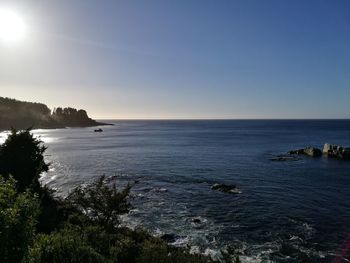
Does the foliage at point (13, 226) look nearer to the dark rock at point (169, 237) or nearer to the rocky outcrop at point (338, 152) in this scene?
the dark rock at point (169, 237)

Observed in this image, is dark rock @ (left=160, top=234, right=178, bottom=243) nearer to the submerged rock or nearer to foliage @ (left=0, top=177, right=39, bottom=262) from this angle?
the submerged rock

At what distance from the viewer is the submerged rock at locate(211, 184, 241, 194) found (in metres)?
54.5

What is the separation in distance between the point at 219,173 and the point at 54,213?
40668 mm

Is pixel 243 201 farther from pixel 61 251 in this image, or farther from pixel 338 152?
pixel 338 152

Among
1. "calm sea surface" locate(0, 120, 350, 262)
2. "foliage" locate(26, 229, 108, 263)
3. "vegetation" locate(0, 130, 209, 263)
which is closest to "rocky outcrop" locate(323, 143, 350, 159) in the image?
"calm sea surface" locate(0, 120, 350, 262)

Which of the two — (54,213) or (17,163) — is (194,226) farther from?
(17,163)

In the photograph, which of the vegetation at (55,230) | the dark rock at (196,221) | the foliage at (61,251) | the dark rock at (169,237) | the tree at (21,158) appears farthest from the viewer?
the tree at (21,158)

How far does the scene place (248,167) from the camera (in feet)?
256

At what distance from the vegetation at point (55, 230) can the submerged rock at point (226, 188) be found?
2297 centimetres

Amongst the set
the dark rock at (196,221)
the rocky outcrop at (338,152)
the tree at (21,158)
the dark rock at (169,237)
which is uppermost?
the tree at (21,158)

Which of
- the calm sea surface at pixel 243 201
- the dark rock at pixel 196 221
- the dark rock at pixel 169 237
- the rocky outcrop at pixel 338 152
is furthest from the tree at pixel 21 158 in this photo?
the rocky outcrop at pixel 338 152

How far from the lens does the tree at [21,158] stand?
4206 cm

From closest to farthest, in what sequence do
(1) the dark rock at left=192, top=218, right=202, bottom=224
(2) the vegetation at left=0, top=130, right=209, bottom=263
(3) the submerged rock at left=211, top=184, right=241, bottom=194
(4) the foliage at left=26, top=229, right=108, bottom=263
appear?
(2) the vegetation at left=0, top=130, right=209, bottom=263 → (4) the foliage at left=26, top=229, right=108, bottom=263 → (1) the dark rock at left=192, top=218, right=202, bottom=224 → (3) the submerged rock at left=211, top=184, right=241, bottom=194

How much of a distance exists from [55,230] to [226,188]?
36.1 m
